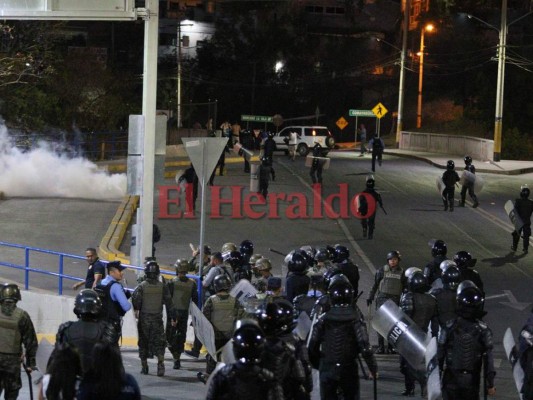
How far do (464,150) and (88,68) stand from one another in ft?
60.0

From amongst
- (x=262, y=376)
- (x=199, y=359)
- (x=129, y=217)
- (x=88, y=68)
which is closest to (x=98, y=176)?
(x=129, y=217)

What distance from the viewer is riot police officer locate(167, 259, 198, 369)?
44.7 feet

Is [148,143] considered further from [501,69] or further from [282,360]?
[501,69]

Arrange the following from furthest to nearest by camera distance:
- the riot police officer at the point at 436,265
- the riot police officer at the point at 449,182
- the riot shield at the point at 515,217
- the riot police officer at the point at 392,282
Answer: the riot police officer at the point at 449,182 < the riot shield at the point at 515,217 < the riot police officer at the point at 392,282 < the riot police officer at the point at 436,265

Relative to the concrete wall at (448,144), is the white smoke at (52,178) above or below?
below

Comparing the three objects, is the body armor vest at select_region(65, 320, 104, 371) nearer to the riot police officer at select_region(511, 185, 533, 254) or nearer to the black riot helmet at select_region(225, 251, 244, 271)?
the black riot helmet at select_region(225, 251, 244, 271)

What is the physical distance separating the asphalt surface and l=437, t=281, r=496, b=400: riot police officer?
4.00 metres

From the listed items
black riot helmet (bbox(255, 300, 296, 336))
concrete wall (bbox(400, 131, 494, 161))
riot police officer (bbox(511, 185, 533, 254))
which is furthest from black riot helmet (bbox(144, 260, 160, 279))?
concrete wall (bbox(400, 131, 494, 161))

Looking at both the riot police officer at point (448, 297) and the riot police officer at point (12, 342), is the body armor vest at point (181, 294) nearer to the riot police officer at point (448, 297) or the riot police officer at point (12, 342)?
the riot police officer at point (448, 297)

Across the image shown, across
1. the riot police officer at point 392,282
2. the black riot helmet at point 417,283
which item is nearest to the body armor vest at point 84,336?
the black riot helmet at point 417,283

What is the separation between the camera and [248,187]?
1341 inches

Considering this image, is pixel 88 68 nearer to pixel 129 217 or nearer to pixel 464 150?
pixel 464 150

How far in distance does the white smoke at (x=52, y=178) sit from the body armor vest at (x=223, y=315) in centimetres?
2099

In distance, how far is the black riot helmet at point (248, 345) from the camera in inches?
246
